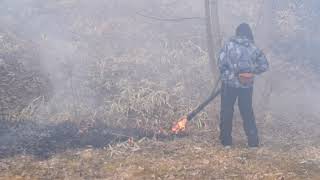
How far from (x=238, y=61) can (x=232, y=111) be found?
2.79 feet

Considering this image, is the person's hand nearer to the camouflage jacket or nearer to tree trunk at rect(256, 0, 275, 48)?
the camouflage jacket

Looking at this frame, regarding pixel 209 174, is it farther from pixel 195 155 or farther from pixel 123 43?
pixel 123 43

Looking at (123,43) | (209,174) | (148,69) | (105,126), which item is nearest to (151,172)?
(209,174)

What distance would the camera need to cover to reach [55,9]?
13406mm

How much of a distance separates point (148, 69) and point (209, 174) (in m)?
4.41

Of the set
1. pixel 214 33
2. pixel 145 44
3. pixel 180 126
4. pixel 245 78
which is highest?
pixel 214 33

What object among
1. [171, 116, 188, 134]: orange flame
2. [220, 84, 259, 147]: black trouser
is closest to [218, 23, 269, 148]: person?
[220, 84, 259, 147]: black trouser

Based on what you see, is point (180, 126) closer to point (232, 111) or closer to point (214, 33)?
point (232, 111)

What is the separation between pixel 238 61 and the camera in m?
7.76

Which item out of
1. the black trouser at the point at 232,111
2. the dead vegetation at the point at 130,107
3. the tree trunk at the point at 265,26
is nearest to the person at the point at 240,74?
the black trouser at the point at 232,111

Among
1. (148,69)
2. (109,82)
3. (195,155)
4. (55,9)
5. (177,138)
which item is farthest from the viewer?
(55,9)

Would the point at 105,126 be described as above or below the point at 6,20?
below

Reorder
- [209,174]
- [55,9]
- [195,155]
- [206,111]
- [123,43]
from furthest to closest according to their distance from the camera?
[55,9], [123,43], [206,111], [195,155], [209,174]

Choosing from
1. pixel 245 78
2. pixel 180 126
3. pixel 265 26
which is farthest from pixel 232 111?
pixel 265 26
